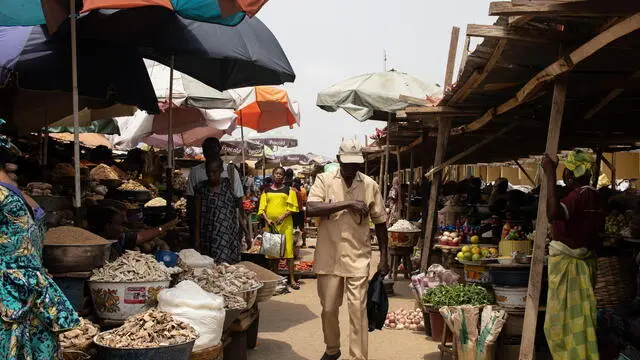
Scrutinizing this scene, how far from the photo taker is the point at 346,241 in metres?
6.17

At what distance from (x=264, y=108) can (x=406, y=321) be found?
22.6ft

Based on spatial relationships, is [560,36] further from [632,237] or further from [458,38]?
[458,38]

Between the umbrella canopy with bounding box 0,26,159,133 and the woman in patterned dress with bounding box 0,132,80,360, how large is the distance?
258 cm

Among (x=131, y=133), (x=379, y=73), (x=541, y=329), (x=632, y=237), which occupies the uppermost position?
(x=379, y=73)

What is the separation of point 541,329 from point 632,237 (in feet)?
4.12

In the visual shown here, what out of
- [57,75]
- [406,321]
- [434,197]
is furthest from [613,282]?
[57,75]

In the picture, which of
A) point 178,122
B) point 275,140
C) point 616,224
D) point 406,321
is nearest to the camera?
point 616,224

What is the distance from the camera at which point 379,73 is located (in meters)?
12.2

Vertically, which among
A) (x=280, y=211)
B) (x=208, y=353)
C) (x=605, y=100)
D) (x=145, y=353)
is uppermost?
(x=605, y=100)

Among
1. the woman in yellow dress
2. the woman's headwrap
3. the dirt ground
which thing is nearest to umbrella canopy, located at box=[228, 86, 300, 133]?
the woman in yellow dress

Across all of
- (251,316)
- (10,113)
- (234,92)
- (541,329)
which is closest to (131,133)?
(234,92)

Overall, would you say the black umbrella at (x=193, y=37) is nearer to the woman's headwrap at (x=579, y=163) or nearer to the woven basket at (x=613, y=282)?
the woman's headwrap at (x=579, y=163)

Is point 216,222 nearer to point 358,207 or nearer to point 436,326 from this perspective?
point 358,207

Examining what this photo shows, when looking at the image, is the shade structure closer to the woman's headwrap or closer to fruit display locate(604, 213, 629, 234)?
fruit display locate(604, 213, 629, 234)
